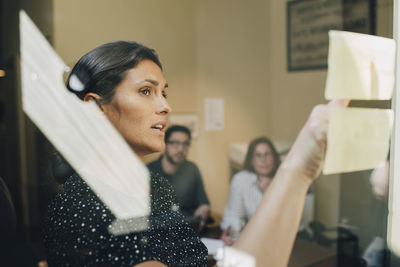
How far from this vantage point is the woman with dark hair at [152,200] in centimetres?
45

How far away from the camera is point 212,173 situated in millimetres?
1301

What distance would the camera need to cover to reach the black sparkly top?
44 cm

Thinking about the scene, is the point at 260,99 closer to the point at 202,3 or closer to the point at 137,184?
the point at 202,3

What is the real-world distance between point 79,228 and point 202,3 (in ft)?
2.06

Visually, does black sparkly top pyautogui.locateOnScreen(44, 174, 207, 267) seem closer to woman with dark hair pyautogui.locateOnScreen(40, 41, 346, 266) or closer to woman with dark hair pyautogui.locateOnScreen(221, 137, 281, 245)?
woman with dark hair pyautogui.locateOnScreen(40, 41, 346, 266)

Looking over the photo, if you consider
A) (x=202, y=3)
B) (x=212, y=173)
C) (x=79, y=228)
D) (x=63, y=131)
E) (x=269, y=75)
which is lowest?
(x=212, y=173)

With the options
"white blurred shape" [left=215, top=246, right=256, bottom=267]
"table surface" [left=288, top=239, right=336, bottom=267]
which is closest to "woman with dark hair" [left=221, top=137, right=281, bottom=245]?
"table surface" [left=288, top=239, right=336, bottom=267]

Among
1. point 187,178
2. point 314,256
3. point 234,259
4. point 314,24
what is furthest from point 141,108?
point 314,24

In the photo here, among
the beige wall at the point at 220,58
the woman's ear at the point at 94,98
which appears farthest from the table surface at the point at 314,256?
the woman's ear at the point at 94,98

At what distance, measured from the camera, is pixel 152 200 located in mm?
544

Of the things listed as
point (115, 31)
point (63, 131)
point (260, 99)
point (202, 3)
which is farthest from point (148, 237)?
point (260, 99)

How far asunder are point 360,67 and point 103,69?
1.39 ft

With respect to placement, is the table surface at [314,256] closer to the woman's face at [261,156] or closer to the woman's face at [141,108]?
the woman's face at [261,156]

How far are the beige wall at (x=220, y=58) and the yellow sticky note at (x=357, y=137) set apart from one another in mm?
100
